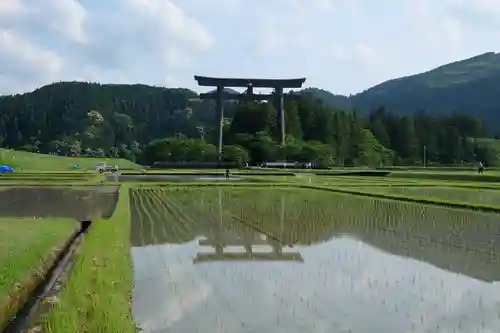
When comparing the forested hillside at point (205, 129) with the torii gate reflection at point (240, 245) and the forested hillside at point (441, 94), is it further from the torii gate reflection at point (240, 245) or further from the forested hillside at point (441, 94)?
the torii gate reflection at point (240, 245)

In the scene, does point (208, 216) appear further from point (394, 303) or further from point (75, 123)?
point (75, 123)

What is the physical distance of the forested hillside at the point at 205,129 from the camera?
71.1 meters

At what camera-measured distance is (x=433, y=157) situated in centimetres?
7875

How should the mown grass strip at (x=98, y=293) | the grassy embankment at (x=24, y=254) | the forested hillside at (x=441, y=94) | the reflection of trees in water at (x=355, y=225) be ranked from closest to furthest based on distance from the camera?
the mown grass strip at (x=98, y=293) → the grassy embankment at (x=24, y=254) → the reflection of trees in water at (x=355, y=225) → the forested hillside at (x=441, y=94)

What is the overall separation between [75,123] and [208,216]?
94409 mm

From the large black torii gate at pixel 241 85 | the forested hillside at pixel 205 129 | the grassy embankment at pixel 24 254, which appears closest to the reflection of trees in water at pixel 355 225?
the grassy embankment at pixel 24 254

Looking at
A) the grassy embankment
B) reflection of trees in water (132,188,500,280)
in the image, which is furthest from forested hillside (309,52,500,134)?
the grassy embankment

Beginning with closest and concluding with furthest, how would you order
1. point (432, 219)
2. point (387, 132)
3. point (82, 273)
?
point (82, 273)
point (432, 219)
point (387, 132)

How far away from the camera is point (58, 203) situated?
17.3 metres

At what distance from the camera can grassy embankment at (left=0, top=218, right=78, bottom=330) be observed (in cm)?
577

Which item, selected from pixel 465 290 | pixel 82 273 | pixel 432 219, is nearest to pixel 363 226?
pixel 432 219

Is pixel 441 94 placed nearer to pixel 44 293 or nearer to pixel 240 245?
pixel 240 245

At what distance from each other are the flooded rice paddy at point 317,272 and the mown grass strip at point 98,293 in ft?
0.65

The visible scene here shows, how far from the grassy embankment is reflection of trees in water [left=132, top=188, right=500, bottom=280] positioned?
1.42 meters
